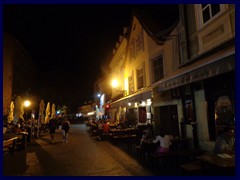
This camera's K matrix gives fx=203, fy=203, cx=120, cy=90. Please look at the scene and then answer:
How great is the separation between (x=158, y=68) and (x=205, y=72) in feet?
23.3

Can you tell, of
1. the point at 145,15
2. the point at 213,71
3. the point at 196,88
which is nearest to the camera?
the point at 213,71

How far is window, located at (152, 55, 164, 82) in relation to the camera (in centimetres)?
1249

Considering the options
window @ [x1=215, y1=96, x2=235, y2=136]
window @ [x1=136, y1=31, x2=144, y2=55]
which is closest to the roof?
window @ [x1=136, y1=31, x2=144, y2=55]

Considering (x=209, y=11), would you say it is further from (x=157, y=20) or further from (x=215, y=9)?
(x=157, y=20)

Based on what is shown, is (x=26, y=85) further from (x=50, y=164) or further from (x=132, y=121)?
(x=50, y=164)

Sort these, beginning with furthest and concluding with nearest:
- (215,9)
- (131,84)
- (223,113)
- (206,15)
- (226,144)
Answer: (131,84) → (206,15) → (215,9) → (223,113) → (226,144)

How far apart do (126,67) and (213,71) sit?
14.2 meters

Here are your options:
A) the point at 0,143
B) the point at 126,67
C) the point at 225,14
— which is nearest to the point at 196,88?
the point at 225,14

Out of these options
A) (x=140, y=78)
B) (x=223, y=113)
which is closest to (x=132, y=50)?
(x=140, y=78)

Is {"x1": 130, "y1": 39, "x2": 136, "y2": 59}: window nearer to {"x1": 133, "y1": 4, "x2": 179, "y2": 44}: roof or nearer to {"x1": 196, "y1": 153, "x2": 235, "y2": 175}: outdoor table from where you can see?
{"x1": 133, "y1": 4, "x2": 179, "y2": 44}: roof

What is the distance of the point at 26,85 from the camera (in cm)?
3172

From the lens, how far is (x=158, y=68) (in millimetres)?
12836

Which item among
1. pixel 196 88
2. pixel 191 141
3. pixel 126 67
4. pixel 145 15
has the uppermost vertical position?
pixel 145 15

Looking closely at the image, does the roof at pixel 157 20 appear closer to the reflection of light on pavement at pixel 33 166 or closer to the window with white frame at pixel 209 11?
the window with white frame at pixel 209 11
